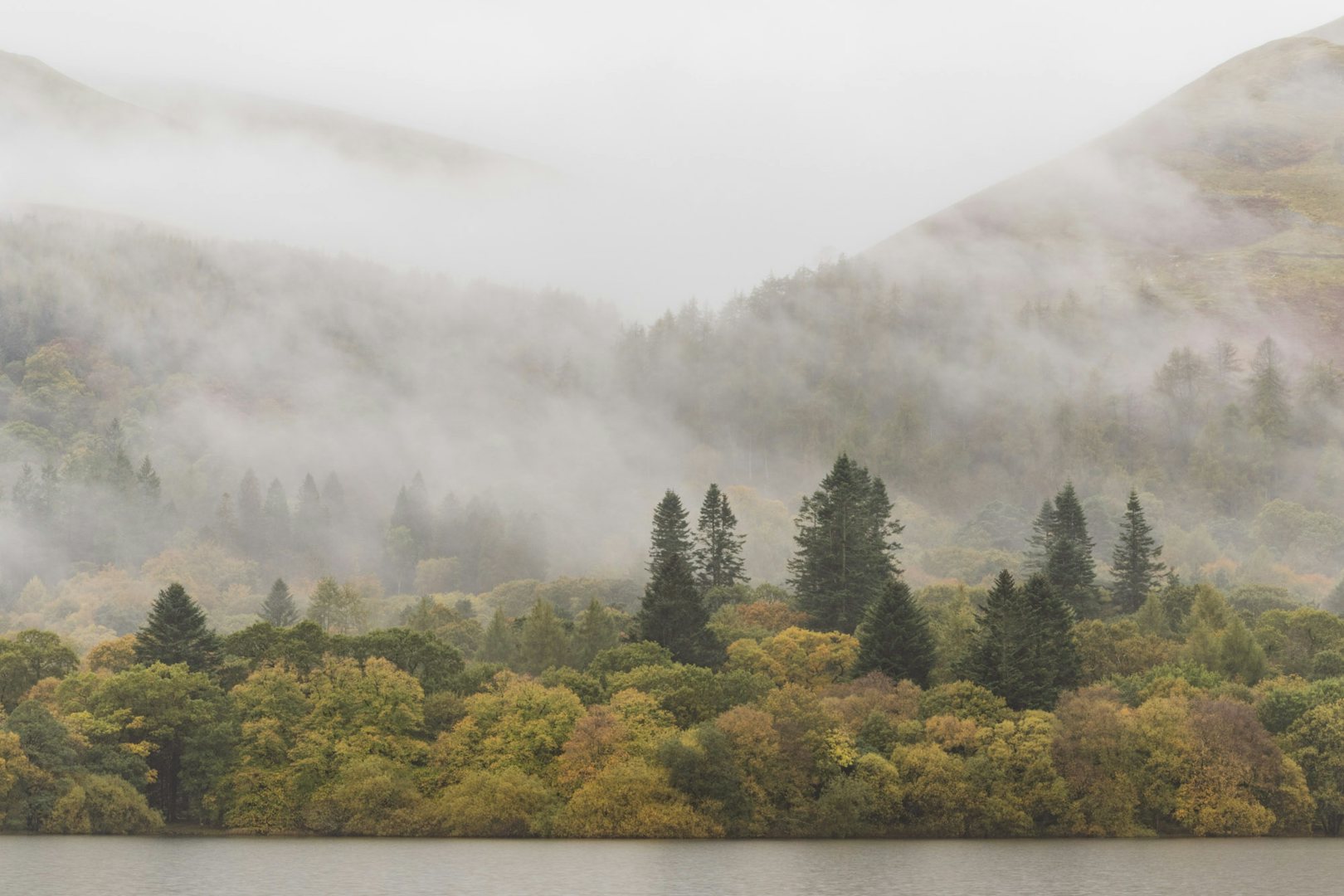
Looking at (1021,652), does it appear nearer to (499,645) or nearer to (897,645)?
(897,645)

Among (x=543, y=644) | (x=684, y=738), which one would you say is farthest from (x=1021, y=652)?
(x=543, y=644)

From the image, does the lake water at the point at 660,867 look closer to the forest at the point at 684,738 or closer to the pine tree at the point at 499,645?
the forest at the point at 684,738

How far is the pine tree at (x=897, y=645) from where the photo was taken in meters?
146

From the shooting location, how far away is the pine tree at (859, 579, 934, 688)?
5738 inches

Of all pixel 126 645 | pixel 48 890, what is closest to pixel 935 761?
pixel 48 890

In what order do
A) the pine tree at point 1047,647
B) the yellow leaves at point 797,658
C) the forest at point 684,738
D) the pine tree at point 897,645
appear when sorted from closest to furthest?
the forest at point 684,738 < the pine tree at point 1047,647 < the pine tree at point 897,645 < the yellow leaves at point 797,658

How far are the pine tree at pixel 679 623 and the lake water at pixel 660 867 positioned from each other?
46.8 metres

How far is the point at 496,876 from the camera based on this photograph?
84.2 metres

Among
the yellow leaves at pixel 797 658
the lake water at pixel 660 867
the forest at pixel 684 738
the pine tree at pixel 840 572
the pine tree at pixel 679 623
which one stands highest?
the pine tree at pixel 840 572

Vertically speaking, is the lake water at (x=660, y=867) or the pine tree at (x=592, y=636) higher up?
the pine tree at (x=592, y=636)

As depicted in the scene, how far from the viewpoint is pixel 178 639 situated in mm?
151250

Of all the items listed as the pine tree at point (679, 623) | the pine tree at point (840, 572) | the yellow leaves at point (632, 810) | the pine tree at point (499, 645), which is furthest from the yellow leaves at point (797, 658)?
the pine tree at point (499, 645)

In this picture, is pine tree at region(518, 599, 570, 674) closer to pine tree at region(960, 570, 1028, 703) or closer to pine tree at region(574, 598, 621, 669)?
Result: pine tree at region(574, 598, 621, 669)

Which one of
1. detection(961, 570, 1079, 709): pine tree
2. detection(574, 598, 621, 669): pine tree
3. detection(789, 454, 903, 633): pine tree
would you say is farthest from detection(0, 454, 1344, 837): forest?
detection(789, 454, 903, 633): pine tree
